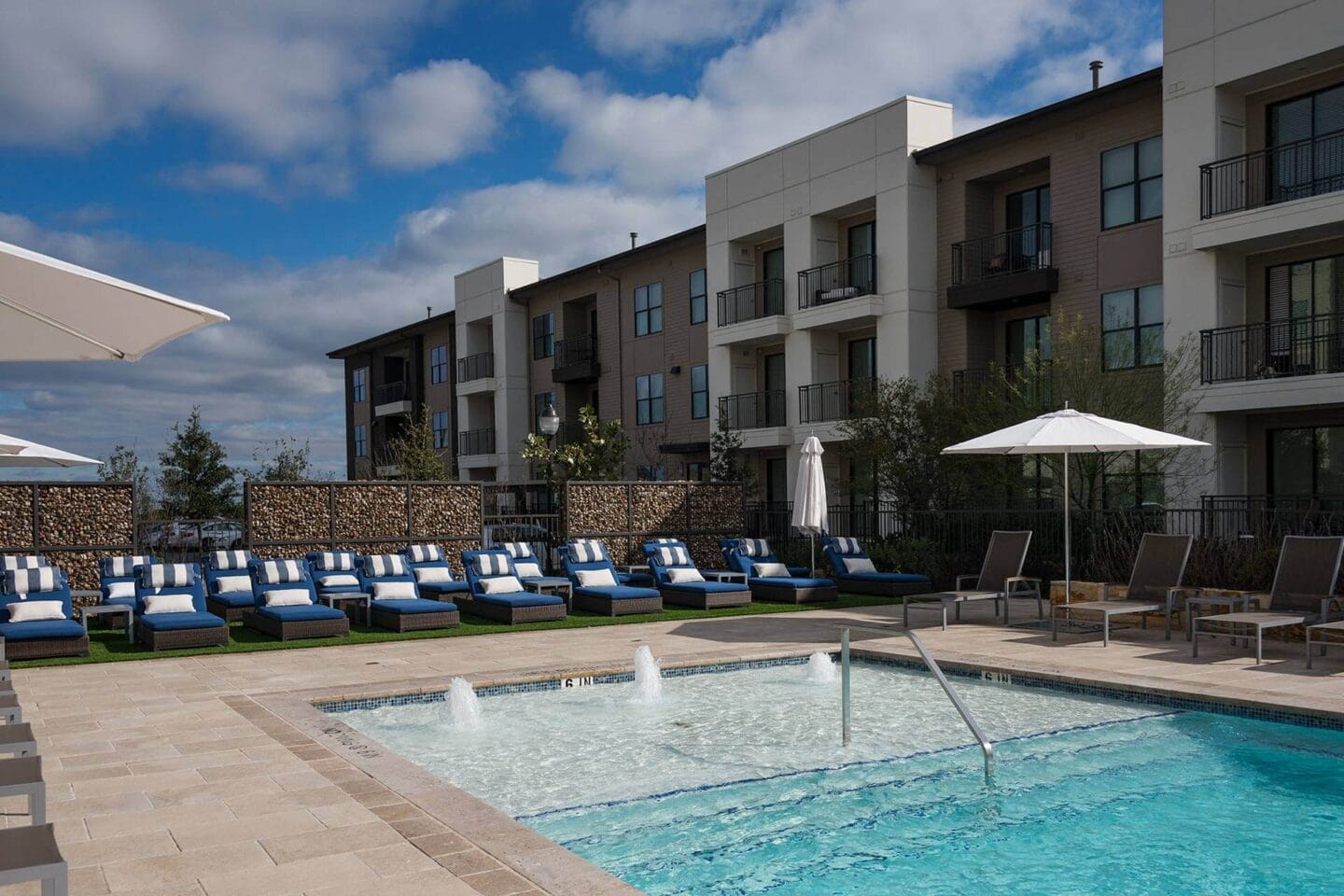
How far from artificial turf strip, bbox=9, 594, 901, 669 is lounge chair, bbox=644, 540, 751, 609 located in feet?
0.43

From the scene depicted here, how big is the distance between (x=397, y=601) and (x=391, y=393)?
35.5 m

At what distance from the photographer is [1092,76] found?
949 inches

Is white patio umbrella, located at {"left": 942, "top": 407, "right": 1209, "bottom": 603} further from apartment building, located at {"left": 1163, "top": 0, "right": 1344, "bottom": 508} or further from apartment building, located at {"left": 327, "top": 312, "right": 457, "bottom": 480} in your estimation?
apartment building, located at {"left": 327, "top": 312, "right": 457, "bottom": 480}

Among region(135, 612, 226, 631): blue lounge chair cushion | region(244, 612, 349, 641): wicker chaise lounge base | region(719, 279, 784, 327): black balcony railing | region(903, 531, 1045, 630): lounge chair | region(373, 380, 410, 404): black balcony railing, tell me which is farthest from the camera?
region(373, 380, 410, 404): black balcony railing

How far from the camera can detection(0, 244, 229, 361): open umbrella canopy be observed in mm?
4762

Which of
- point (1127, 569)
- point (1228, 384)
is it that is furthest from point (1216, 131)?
point (1127, 569)

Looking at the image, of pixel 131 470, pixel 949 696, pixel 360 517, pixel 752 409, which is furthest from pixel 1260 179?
pixel 131 470

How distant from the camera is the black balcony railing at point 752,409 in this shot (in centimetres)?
2873

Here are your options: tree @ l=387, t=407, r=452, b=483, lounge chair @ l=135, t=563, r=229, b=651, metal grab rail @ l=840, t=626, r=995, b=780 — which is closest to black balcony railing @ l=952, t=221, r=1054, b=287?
metal grab rail @ l=840, t=626, r=995, b=780

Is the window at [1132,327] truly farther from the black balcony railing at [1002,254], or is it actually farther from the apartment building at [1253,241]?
the black balcony railing at [1002,254]

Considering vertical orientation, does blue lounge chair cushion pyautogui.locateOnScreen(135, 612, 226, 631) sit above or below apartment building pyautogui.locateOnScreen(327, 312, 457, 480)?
below

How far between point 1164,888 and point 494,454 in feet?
117

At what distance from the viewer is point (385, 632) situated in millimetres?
13578

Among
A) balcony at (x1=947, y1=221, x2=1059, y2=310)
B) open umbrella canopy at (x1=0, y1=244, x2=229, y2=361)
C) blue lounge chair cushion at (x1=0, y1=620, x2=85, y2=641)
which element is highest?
balcony at (x1=947, y1=221, x2=1059, y2=310)
